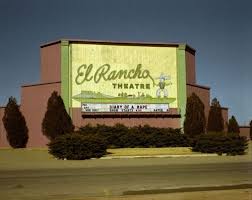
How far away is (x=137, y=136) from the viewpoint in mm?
46281

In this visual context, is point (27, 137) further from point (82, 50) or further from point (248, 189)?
point (248, 189)

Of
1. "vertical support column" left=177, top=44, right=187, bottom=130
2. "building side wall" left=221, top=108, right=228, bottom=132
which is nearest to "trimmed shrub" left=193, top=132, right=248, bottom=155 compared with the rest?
"vertical support column" left=177, top=44, right=187, bottom=130

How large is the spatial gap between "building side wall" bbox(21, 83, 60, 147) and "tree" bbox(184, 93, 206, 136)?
41.5 ft

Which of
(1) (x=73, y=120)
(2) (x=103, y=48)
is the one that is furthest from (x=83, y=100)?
Answer: (2) (x=103, y=48)

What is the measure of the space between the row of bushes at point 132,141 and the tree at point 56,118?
1.44 metres

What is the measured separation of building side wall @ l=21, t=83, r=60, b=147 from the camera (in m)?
49.1

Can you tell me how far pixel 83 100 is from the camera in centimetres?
4884

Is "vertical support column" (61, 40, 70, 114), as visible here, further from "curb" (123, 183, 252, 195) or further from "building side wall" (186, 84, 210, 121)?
"curb" (123, 183, 252, 195)

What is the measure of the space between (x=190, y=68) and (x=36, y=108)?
16.4 m

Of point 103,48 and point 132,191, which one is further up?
point 103,48

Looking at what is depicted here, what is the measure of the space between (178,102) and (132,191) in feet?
121

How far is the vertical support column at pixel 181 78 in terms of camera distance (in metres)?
51.2

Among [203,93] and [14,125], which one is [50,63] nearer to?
[14,125]

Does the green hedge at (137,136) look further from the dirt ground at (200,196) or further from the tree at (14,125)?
the dirt ground at (200,196)
